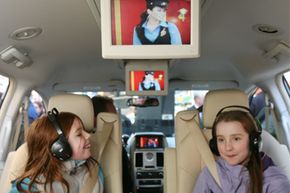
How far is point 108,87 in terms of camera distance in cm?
535

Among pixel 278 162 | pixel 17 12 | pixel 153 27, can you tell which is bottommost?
pixel 278 162

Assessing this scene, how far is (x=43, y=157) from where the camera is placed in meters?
2.44

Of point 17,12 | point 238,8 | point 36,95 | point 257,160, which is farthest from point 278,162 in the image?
point 36,95

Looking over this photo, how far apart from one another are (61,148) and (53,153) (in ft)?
0.20

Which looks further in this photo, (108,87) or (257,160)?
Result: (108,87)

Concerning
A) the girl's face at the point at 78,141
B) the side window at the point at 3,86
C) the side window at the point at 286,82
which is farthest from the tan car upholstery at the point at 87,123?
the side window at the point at 286,82

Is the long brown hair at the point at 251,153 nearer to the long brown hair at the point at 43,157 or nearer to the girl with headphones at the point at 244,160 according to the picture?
the girl with headphones at the point at 244,160

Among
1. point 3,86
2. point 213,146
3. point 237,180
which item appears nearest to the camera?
point 237,180

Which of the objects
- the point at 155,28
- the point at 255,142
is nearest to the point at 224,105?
the point at 255,142

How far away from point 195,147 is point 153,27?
1.20 m

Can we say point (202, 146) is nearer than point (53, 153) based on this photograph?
No

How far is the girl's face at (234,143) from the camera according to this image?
2.60 m

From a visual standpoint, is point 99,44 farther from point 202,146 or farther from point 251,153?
point 251,153

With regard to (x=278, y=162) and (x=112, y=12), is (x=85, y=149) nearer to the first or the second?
(x=112, y=12)
